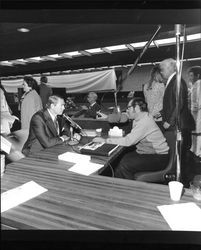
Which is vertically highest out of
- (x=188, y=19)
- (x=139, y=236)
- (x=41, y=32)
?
(x=41, y=32)

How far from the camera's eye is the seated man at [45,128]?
212cm

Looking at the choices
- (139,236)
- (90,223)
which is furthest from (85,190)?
(139,236)

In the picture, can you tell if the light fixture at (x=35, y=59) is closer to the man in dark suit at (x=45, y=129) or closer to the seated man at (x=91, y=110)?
the man in dark suit at (x=45, y=129)

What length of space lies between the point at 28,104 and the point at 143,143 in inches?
52.1

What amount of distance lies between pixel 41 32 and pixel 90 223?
85.3 inches

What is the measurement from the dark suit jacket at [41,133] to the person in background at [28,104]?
0.24 feet

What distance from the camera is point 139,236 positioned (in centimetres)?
96

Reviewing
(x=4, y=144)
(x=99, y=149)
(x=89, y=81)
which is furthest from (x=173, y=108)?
(x=89, y=81)

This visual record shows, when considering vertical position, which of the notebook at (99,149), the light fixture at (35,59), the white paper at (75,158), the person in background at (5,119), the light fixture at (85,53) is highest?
the light fixture at (85,53)

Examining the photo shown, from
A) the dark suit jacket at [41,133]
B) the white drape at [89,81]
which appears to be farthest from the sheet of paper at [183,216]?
the white drape at [89,81]

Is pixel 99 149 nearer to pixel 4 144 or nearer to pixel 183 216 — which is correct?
pixel 4 144

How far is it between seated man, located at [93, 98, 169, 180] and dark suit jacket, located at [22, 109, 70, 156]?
46 cm

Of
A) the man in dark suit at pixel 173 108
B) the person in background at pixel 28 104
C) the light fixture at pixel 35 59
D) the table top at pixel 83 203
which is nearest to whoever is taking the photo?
the table top at pixel 83 203

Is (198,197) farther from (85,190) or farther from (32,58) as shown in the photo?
(32,58)
